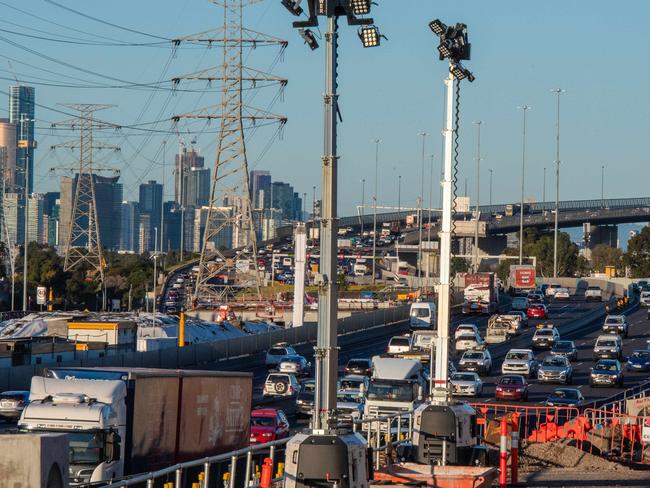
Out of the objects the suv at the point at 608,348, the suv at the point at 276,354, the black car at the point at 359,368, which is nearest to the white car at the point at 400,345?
the suv at the point at 276,354

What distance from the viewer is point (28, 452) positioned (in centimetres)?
1385

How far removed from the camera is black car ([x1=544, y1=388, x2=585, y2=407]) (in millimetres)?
46219

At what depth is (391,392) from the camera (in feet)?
135

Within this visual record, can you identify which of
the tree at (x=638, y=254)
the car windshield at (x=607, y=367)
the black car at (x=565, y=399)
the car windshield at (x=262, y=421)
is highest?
the tree at (x=638, y=254)

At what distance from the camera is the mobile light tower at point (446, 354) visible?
2539cm

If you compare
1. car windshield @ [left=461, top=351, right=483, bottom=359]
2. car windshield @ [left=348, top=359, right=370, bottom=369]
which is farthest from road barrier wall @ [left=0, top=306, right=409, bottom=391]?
car windshield @ [left=461, top=351, right=483, bottom=359]

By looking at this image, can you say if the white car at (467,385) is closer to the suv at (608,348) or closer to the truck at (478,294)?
the suv at (608,348)

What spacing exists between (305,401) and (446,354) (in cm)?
1940

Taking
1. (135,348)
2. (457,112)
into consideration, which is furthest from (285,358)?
(457,112)

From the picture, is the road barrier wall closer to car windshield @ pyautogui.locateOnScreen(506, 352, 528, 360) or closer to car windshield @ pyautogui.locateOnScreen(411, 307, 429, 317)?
car windshield @ pyautogui.locateOnScreen(411, 307, 429, 317)

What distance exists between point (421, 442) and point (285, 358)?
3967cm

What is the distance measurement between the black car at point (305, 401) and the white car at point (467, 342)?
23587 millimetres

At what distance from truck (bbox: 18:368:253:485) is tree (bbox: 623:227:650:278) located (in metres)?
156

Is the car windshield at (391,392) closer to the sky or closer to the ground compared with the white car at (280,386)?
closer to the sky
